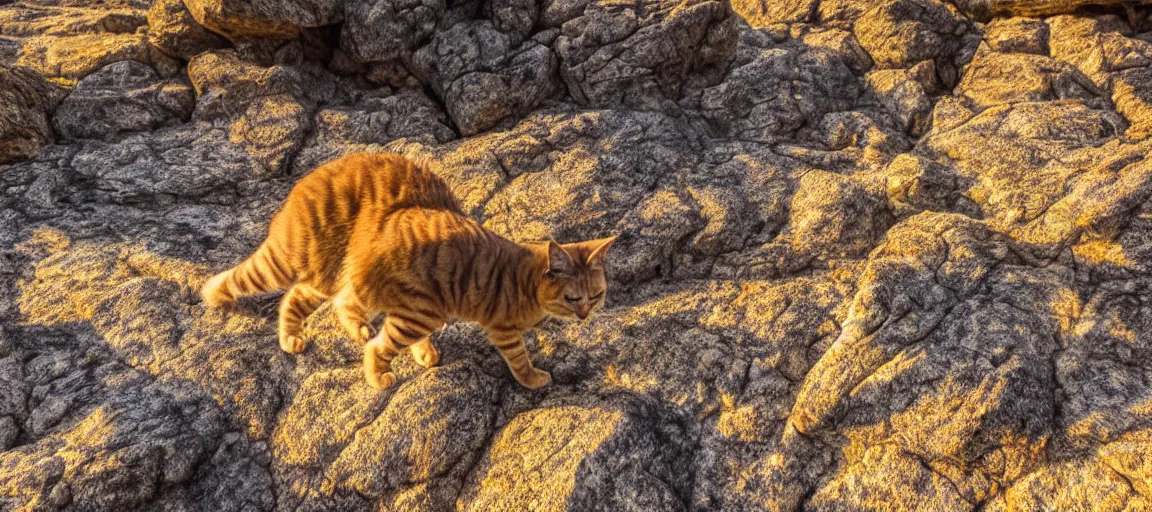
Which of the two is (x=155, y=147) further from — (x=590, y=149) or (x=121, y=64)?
(x=590, y=149)

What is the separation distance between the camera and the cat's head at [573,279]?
4.23 m

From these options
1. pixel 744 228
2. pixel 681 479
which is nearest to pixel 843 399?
pixel 681 479

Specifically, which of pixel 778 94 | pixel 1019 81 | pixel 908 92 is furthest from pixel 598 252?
pixel 1019 81

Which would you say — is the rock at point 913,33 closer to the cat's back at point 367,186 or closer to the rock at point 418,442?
the cat's back at point 367,186

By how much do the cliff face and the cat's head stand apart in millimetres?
530

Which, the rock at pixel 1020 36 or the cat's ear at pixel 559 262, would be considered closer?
the cat's ear at pixel 559 262

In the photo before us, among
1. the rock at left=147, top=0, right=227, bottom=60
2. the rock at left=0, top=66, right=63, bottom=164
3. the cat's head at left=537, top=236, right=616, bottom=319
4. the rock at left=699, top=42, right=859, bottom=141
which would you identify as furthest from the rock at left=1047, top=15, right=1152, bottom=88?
the rock at left=0, top=66, right=63, bottom=164

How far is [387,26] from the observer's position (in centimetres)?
676

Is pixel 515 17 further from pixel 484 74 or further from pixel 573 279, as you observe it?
pixel 573 279

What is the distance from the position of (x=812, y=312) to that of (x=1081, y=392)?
179cm

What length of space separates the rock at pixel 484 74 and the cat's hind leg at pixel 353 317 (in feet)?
9.40

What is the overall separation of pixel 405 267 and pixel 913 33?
695 cm

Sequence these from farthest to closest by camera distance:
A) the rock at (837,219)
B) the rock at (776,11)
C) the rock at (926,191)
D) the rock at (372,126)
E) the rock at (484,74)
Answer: the rock at (776,11)
the rock at (484,74)
the rock at (372,126)
the rock at (926,191)
the rock at (837,219)

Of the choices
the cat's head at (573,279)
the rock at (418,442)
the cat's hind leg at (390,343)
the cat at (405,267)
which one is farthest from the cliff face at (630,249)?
the cat's head at (573,279)
